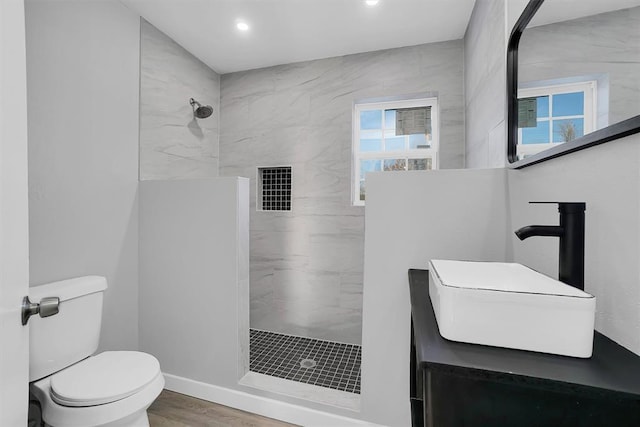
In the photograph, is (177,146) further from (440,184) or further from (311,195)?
(440,184)

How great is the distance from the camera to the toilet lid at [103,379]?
124cm

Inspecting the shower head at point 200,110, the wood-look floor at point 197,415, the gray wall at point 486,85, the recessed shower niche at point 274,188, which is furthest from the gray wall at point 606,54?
the shower head at point 200,110

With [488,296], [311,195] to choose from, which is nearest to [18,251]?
[488,296]

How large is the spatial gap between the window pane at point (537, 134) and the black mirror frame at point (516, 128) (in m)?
0.06

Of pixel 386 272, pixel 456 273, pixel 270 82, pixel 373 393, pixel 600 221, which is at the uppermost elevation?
pixel 270 82

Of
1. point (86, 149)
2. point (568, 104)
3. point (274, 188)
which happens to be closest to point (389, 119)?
point (274, 188)

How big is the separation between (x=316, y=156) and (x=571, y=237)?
2.19 meters

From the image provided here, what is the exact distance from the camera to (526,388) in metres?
0.47

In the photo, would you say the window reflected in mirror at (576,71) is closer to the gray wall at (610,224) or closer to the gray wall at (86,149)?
the gray wall at (610,224)

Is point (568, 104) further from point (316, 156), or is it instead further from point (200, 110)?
point (200, 110)

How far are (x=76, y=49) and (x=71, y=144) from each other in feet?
1.86

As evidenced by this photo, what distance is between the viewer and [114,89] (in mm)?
1948

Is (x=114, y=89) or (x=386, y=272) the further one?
(x=114, y=89)

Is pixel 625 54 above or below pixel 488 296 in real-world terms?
above
